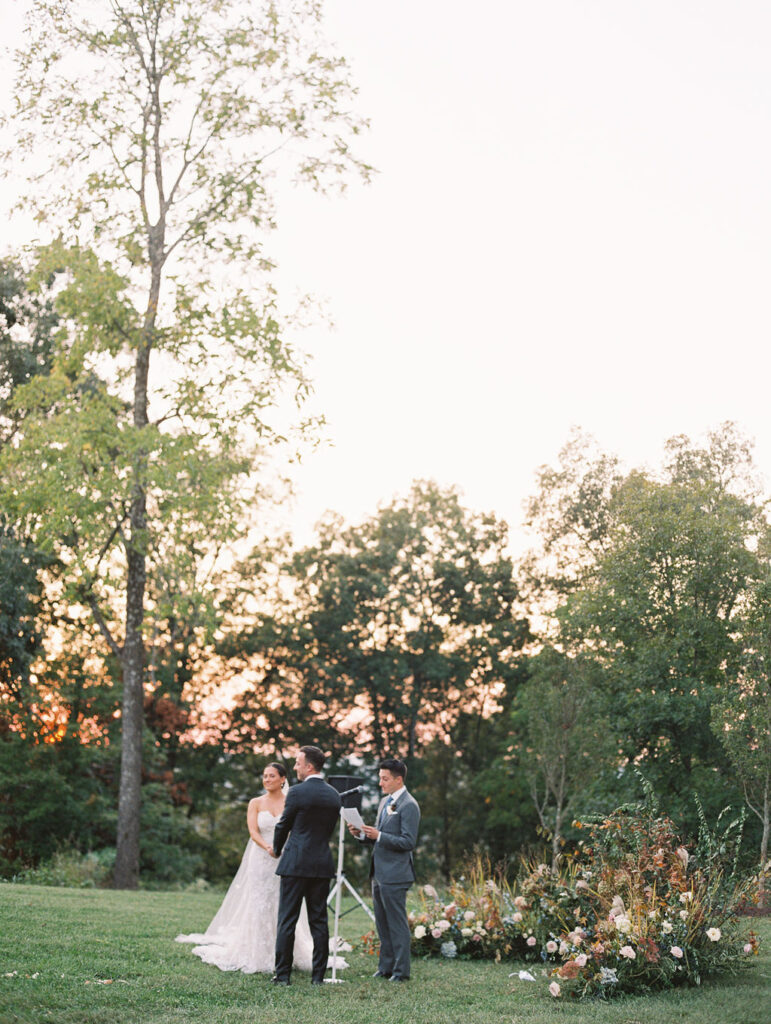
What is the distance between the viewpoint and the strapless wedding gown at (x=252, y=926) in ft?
31.7

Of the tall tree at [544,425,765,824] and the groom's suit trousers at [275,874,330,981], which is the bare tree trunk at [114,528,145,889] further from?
the tall tree at [544,425,765,824]

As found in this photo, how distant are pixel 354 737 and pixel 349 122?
21.3 meters

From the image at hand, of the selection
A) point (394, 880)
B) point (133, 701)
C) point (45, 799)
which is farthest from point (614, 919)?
point (45, 799)

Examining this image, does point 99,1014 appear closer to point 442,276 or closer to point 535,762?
point 442,276

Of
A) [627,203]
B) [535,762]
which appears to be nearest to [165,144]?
[627,203]

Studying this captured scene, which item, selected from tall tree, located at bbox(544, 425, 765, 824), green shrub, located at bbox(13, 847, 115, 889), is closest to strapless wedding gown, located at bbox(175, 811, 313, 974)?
green shrub, located at bbox(13, 847, 115, 889)

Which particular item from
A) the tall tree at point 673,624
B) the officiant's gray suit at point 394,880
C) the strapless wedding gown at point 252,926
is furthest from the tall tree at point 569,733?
the officiant's gray suit at point 394,880

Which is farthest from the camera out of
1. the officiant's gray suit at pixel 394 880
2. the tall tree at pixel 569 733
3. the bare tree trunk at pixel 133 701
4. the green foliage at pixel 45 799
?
the tall tree at pixel 569 733

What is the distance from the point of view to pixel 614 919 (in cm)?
873

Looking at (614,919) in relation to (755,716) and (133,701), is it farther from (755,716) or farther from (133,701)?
(755,716)

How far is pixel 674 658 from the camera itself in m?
27.8

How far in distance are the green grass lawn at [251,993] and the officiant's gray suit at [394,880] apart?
24 cm

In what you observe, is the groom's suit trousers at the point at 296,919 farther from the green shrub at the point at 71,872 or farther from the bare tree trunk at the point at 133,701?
the green shrub at the point at 71,872

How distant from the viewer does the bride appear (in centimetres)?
969
